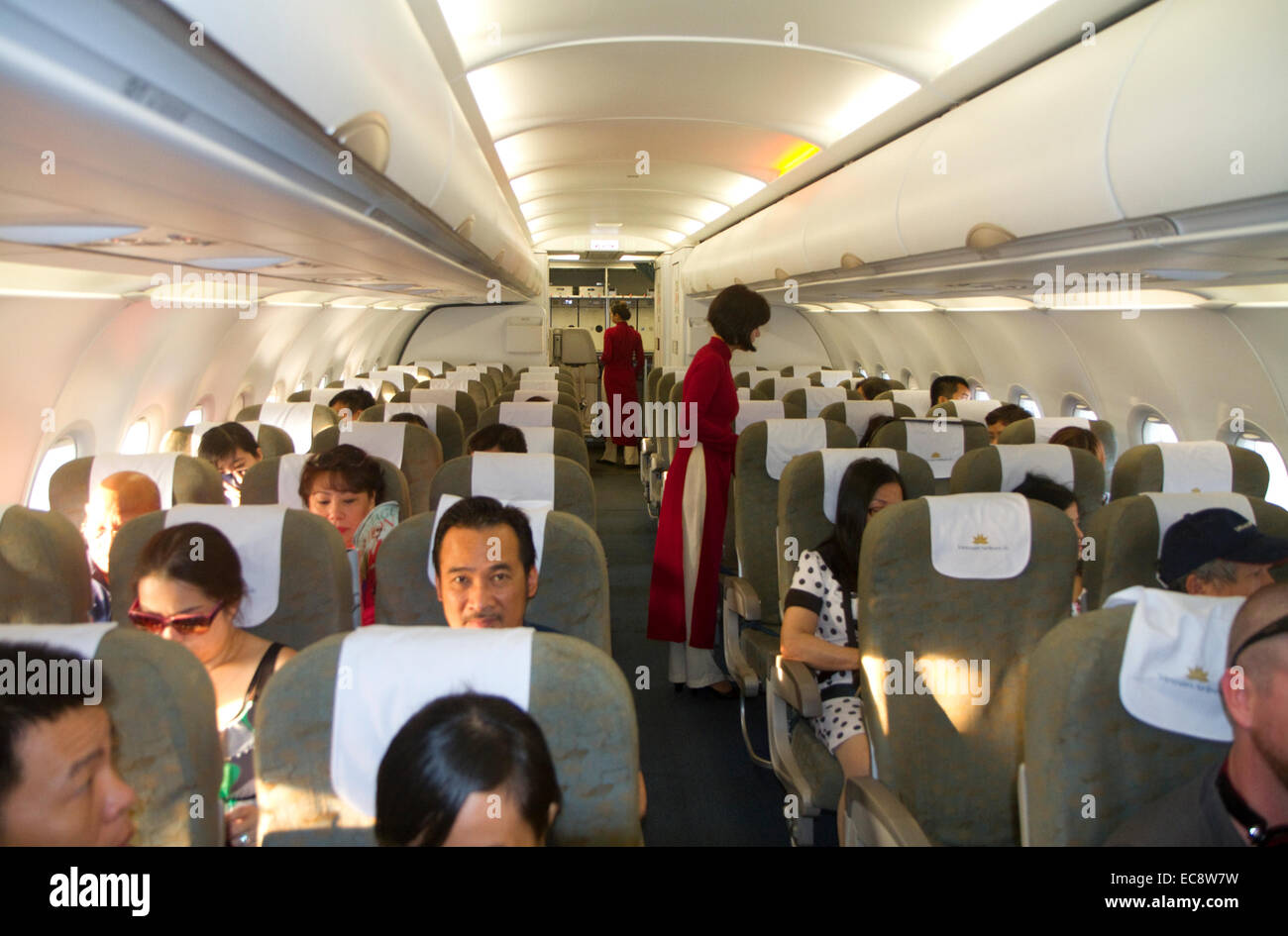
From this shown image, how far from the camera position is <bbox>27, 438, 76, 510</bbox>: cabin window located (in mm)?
5198

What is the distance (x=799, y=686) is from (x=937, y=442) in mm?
2755

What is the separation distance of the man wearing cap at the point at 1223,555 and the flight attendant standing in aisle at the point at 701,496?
7.81ft

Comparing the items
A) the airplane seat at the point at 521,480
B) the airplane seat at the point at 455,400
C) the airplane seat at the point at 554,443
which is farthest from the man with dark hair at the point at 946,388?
the airplane seat at the point at 521,480

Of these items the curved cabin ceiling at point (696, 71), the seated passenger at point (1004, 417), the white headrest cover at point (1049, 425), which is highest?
the curved cabin ceiling at point (696, 71)

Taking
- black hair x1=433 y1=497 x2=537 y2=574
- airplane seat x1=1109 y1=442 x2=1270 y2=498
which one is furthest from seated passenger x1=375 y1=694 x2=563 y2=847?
airplane seat x1=1109 y1=442 x2=1270 y2=498

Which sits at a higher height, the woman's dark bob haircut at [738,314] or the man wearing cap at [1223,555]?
the woman's dark bob haircut at [738,314]

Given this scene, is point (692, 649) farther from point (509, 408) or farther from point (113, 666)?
point (113, 666)

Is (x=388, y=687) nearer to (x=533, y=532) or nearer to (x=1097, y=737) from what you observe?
(x=533, y=532)

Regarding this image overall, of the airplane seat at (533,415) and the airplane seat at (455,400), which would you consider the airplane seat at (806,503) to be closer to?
the airplane seat at (533,415)

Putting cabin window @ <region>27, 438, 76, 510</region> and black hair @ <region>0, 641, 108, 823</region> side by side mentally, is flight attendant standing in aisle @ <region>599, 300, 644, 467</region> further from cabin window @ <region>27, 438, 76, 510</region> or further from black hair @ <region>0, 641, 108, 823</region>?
black hair @ <region>0, 641, 108, 823</region>

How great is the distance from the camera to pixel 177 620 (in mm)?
2447

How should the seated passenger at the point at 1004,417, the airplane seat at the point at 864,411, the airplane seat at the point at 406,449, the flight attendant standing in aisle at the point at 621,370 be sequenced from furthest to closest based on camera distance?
the flight attendant standing in aisle at the point at 621,370, the airplane seat at the point at 864,411, the seated passenger at the point at 1004,417, the airplane seat at the point at 406,449

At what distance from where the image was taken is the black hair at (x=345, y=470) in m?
3.78
